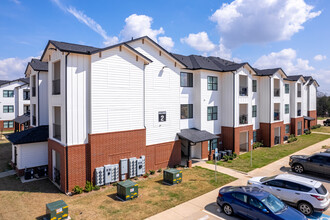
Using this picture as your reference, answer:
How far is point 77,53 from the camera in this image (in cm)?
1398

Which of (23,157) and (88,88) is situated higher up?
(88,88)

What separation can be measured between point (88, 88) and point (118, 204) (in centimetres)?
776

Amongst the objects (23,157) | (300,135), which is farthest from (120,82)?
(300,135)

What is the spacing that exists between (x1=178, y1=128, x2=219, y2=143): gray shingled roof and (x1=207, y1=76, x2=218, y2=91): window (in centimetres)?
496

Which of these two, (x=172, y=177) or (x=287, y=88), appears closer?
(x=172, y=177)

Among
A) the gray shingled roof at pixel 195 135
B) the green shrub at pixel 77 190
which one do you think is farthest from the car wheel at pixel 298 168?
the green shrub at pixel 77 190

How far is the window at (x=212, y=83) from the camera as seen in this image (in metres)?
22.9

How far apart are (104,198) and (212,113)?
14.6 metres

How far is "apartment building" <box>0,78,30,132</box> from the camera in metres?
40.4

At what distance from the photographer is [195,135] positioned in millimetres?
20391

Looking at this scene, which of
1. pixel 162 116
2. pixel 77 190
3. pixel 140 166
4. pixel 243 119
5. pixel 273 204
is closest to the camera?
pixel 273 204

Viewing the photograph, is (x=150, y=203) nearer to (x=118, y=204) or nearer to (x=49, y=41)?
(x=118, y=204)

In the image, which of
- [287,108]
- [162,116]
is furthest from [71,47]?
[287,108]

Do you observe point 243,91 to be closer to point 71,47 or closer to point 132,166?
point 132,166
